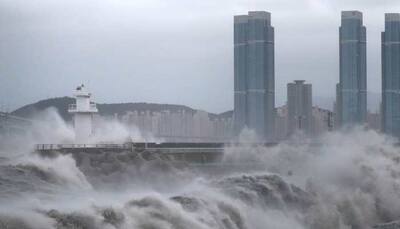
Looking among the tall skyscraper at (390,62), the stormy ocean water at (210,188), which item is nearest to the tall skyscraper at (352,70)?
the tall skyscraper at (390,62)

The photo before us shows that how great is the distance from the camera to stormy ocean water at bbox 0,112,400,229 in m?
26.1

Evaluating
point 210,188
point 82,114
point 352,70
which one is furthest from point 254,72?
point 210,188

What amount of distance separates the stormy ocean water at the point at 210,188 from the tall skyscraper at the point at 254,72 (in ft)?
221

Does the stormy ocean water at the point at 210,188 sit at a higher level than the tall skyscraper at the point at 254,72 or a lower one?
lower

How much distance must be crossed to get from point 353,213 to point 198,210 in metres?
16.8

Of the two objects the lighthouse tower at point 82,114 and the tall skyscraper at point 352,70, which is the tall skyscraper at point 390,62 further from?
the lighthouse tower at point 82,114

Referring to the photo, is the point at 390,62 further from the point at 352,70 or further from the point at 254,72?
the point at 254,72

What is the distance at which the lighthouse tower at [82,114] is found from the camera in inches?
2697

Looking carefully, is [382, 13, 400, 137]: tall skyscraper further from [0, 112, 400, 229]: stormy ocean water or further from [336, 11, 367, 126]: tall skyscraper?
[0, 112, 400, 229]: stormy ocean water

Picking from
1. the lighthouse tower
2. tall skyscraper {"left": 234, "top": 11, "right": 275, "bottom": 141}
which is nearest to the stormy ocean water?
the lighthouse tower

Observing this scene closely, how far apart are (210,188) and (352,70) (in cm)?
13385

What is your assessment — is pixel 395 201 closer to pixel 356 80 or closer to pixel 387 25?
pixel 356 80

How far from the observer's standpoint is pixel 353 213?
146 ft

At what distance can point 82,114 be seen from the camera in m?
69.0
